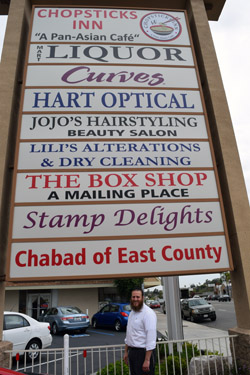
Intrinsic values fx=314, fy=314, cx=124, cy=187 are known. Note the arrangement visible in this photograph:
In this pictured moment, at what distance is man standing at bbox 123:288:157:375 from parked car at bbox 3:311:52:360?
5711 millimetres

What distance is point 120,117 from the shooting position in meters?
5.98

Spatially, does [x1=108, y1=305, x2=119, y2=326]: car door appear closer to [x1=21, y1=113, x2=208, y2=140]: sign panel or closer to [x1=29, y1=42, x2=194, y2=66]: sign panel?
[x1=21, y1=113, x2=208, y2=140]: sign panel

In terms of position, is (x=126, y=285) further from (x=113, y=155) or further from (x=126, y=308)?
(x=113, y=155)

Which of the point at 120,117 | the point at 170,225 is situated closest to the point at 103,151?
the point at 120,117

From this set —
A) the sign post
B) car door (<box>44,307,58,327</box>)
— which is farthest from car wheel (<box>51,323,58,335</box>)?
the sign post

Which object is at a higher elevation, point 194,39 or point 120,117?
point 194,39

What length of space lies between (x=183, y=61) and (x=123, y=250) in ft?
14.3

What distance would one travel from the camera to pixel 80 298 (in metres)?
24.1

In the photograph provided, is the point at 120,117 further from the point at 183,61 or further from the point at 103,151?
the point at 183,61

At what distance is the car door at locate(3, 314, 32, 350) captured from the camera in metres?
8.54

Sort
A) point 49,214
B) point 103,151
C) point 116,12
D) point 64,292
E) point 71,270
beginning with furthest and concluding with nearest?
point 64,292 → point 116,12 → point 103,151 → point 49,214 → point 71,270

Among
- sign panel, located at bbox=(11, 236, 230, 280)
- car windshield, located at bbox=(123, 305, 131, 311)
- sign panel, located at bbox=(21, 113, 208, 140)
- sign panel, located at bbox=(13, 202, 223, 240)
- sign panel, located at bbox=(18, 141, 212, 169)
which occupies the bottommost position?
car windshield, located at bbox=(123, 305, 131, 311)

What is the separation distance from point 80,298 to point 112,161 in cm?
2088

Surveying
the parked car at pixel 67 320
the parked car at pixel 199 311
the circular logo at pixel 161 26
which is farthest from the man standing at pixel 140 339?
the parked car at pixel 199 311
